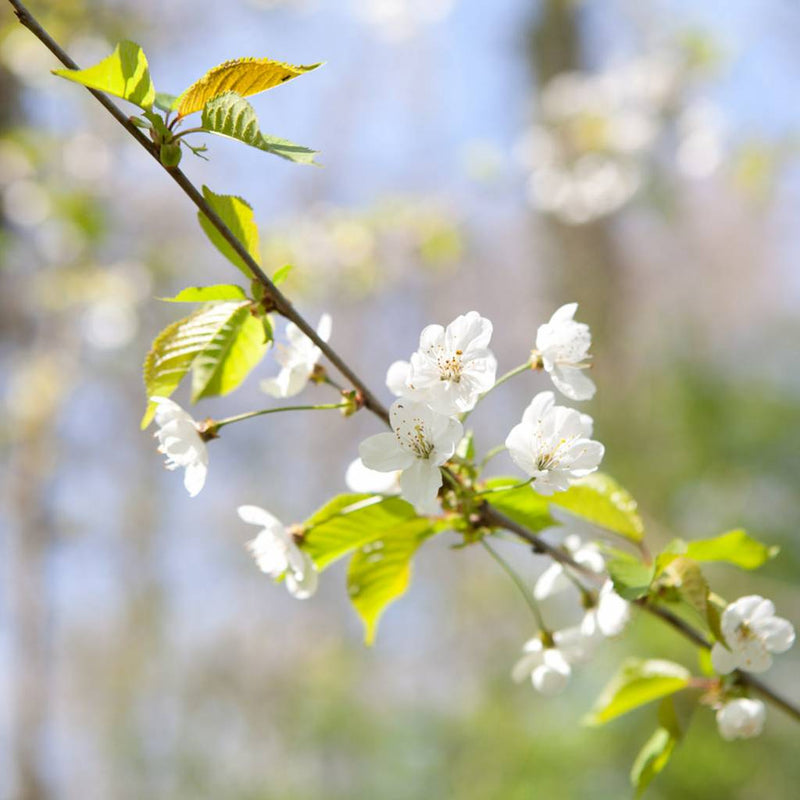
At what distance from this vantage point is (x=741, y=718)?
1.72ft

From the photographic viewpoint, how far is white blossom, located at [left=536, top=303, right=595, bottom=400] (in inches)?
20.1

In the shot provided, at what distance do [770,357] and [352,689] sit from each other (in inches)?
95.1

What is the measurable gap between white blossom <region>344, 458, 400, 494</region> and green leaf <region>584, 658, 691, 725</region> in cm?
21

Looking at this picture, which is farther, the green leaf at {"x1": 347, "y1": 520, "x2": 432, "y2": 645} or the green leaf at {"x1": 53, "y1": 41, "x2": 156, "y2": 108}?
the green leaf at {"x1": 347, "y1": 520, "x2": 432, "y2": 645}

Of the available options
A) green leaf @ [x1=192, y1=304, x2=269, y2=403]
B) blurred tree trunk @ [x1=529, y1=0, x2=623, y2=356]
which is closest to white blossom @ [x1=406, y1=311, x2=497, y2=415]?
green leaf @ [x1=192, y1=304, x2=269, y2=403]

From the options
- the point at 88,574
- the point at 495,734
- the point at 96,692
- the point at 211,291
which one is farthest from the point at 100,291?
the point at 96,692

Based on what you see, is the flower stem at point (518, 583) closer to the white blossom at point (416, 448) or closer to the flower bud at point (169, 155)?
the white blossom at point (416, 448)

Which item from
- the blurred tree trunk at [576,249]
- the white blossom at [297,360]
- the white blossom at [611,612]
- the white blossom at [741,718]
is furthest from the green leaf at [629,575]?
the blurred tree trunk at [576,249]

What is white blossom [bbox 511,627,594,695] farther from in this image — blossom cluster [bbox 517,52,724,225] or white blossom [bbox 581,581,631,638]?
blossom cluster [bbox 517,52,724,225]

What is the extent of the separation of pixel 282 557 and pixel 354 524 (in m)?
0.05

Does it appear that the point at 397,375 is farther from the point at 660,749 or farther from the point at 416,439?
the point at 660,749

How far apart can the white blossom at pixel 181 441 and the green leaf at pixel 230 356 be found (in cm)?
2

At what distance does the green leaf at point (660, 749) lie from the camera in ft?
1.74

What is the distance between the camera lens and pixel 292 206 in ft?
17.1
